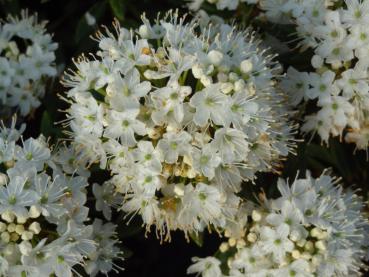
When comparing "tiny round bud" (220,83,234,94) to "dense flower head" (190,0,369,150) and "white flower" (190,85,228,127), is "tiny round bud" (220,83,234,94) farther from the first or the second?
"dense flower head" (190,0,369,150)

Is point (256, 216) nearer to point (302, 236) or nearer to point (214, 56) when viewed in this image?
point (302, 236)

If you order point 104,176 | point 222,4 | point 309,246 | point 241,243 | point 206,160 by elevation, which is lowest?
point 241,243

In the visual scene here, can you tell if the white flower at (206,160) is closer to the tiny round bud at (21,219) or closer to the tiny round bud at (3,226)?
the tiny round bud at (21,219)

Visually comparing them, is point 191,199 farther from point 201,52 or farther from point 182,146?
point 201,52

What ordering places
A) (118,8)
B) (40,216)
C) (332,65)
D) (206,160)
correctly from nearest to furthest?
1. (206,160)
2. (40,216)
3. (332,65)
4. (118,8)

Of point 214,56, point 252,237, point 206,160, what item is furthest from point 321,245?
point 214,56

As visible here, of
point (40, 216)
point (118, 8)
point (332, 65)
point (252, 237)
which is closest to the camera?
point (40, 216)

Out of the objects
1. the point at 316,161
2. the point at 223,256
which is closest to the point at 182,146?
the point at 223,256
